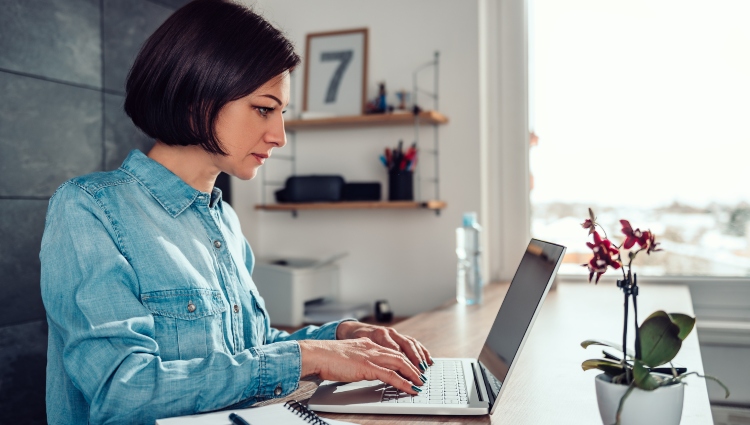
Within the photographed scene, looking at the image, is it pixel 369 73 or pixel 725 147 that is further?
pixel 369 73

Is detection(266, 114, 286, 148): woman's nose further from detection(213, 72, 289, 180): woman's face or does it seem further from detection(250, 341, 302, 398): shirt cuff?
detection(250, 341, 302, 398): shirt cuff

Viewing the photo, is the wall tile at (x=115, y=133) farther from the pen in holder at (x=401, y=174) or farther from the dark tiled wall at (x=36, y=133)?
the pen in holder at (x=401, y=174)

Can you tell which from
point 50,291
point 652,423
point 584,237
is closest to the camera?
point 652,423

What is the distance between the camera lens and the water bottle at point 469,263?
213cm

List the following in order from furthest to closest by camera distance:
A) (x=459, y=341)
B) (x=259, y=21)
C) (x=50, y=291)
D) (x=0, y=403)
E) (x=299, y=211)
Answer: (x=299, y=211) → (x=0, y=403) → (x=459, y=341) → (x=259, y=21) → (x=50, y=291)

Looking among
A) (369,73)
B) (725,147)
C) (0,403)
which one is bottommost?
(0,403)

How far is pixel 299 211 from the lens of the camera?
8.66 feet

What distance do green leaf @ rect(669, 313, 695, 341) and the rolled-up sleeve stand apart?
485 mm

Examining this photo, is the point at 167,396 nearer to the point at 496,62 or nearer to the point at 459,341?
the point at 459,341

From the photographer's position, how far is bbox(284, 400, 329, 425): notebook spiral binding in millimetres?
823

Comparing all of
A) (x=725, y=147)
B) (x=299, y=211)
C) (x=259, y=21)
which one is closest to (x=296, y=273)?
(x=299, y=211)

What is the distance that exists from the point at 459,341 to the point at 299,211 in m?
1.27

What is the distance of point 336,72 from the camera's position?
253 cm

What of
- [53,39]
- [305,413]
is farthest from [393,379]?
[53,39]
